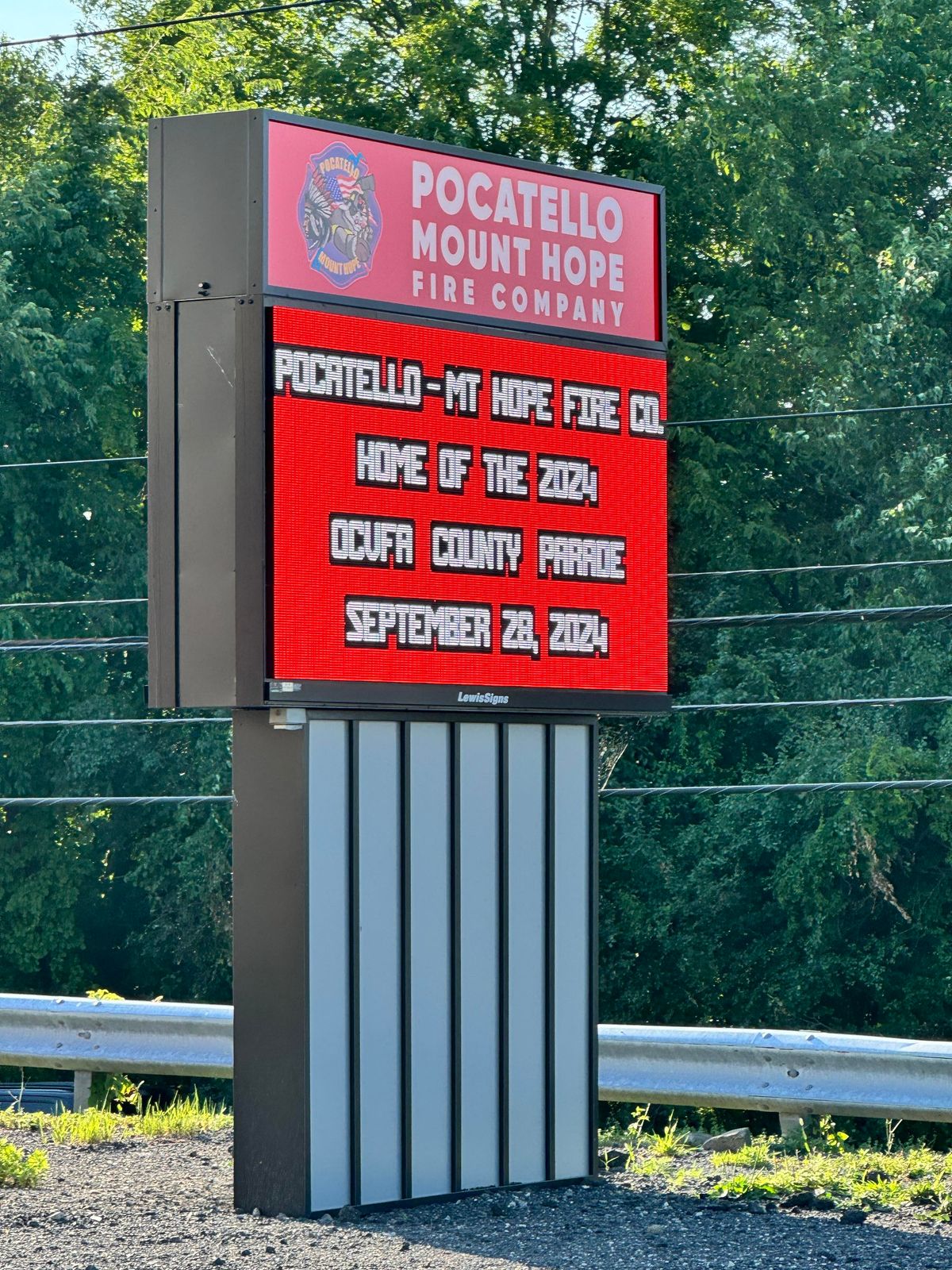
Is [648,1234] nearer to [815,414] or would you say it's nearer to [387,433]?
[387,433]

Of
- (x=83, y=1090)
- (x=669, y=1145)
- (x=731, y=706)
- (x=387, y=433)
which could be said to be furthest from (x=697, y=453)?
(x=387, y=433)

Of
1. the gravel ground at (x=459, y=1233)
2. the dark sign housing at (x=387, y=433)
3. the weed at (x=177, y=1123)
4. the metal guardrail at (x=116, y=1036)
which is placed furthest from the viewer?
the metal guardrail at (x=116, y=1036)

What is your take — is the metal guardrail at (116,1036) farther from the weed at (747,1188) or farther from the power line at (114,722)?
the weed at (747,1188)

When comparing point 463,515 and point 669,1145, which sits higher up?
point 463,515

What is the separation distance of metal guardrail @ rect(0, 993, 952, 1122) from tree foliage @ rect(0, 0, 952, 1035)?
12509 millimetres

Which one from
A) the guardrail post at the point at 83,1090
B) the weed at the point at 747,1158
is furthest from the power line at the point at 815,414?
the guardrail post at the point at 83,1090

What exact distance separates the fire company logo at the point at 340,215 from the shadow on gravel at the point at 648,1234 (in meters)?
3.95

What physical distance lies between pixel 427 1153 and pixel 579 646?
234 cm

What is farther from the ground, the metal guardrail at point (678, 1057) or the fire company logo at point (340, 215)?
the fire company logo at point (340, 215)

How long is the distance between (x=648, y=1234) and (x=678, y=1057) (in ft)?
7.79

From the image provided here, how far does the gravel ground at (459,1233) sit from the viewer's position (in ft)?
23.4

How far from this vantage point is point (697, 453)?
2661 cm

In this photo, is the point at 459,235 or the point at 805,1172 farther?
the point at 805,1172

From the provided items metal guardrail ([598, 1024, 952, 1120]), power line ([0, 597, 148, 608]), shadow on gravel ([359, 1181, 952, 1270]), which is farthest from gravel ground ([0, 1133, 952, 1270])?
power line ([0, 597, 148, 608])
